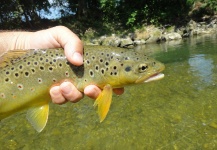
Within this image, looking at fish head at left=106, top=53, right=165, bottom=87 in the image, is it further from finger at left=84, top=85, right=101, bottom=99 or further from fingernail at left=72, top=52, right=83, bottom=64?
fingernail at left=72, top=52, right=83, bottom=64

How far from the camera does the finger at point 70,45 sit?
123 inches

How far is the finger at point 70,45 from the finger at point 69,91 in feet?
0.97

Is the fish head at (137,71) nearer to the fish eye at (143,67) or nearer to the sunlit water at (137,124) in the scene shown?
the fish eye at (143,67)

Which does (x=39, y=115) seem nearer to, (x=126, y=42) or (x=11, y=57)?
(x=11, y=57)

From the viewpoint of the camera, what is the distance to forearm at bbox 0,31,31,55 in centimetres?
460

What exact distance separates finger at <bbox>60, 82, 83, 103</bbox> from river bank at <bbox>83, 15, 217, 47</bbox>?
60.6 feet

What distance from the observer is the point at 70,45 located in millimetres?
3301

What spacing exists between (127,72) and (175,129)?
2.50m

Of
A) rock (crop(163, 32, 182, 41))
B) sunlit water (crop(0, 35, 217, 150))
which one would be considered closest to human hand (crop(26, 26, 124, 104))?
sunlit water (crop(0, 35, 217, 150))

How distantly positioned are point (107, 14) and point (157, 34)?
9.30 meters

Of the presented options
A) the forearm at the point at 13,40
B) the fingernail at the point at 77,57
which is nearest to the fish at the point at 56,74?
the fingernail at the point at 77,57

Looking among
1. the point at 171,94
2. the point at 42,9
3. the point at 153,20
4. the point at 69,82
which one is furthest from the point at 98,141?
the point at 42,9

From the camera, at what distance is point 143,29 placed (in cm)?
2600

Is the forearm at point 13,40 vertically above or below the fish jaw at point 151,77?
above
